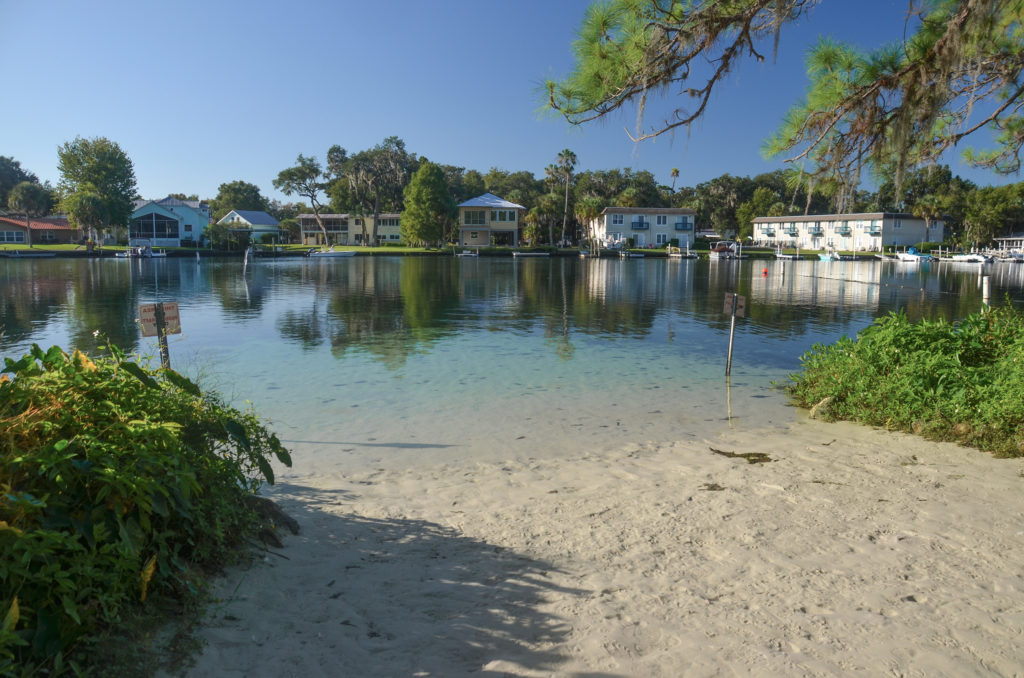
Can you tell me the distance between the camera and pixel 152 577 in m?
3.36

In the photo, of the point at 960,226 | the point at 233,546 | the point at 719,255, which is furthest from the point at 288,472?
the point at 960,226

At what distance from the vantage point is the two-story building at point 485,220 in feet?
300

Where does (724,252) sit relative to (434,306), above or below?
above

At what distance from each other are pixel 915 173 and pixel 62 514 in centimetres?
1029

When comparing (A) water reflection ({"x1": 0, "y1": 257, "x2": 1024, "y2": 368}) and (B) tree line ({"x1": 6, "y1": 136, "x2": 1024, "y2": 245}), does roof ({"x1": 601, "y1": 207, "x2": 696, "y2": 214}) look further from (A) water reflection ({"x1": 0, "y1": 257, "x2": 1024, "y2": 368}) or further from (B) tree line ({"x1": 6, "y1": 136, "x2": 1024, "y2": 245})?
(A) water reflection ({"x1": 0, "y1": 257, "x2": 1024, "y2": 368})

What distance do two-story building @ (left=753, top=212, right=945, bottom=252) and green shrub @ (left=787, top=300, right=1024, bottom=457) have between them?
9542 cm

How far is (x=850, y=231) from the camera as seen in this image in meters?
106

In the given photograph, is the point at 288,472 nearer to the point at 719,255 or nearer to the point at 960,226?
the point at 719,255

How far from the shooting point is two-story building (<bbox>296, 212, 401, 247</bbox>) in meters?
105

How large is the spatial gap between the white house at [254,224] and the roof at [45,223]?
20189mm

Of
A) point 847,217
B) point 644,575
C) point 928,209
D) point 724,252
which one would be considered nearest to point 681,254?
point 724,252

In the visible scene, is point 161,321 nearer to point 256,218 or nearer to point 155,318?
point 155,318

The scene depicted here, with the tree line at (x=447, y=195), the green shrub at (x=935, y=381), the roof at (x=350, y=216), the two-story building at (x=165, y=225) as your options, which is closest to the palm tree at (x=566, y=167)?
the tree line at (x=447, y=195)

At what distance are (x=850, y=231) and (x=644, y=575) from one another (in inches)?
4583
